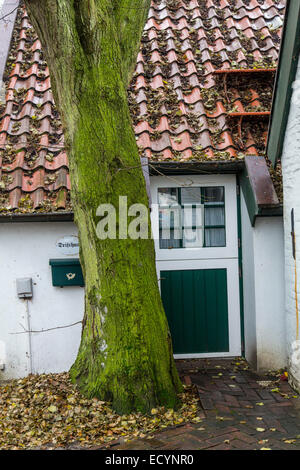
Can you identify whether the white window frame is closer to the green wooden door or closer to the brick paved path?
the green wooden door

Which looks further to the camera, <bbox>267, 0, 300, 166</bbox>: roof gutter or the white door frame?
the white door frame

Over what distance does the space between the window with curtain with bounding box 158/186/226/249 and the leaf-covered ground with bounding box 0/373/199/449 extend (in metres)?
2.55

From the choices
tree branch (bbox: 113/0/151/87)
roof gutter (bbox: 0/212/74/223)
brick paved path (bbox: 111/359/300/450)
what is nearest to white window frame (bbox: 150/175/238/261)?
roof gutter (bbox: 0/212/74/223)

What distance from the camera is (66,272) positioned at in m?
6.75

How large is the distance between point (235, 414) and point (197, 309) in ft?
7.39

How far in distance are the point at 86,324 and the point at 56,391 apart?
88 cm

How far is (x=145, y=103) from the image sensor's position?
7781 mm

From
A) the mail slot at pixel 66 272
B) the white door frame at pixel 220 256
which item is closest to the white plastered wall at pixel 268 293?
the white door frame at pixel 220 256

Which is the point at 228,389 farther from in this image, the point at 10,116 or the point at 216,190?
the point at 10,116

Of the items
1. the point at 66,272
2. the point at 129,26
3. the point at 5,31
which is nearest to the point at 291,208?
the point at 129,26

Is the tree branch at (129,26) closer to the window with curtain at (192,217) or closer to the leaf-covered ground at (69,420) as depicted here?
the window with curtain at (192,217)

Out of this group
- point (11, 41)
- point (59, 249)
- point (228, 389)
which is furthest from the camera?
point (11, 41)

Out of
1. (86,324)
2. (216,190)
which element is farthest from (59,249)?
(216,190)

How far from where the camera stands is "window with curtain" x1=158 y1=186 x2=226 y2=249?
24.4ft
